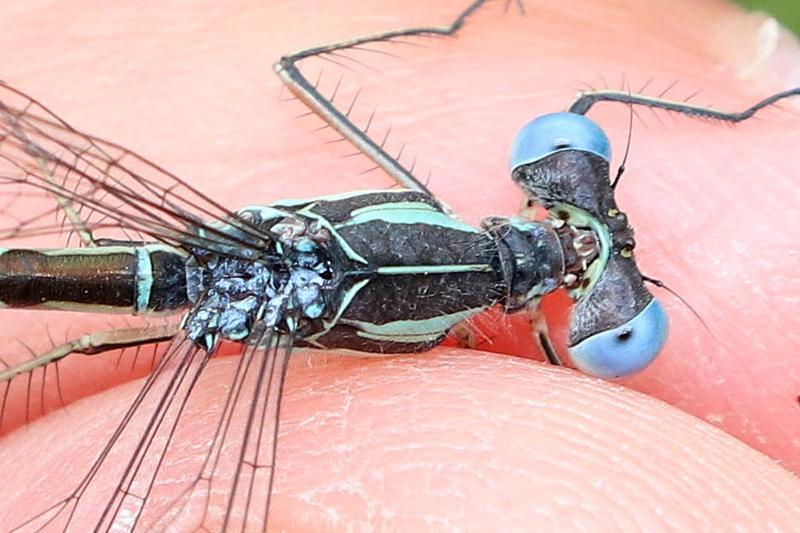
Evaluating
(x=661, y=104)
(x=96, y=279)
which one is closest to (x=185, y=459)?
(x=96, y=279)

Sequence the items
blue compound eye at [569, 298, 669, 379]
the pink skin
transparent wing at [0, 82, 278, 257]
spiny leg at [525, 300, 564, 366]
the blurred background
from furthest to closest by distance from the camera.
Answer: the blurred background → spiny leg at [525, 300, 564, 366] → blue compound eye at [569, 298, 669, 379] → transparent wing at [0, 82, 278, 257] → the pink skin

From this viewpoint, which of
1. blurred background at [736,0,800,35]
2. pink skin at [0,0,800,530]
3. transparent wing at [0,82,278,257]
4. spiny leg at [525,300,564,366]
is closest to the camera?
pink skin at [0,0,800,530]

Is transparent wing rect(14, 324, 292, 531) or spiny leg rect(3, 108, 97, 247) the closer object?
transparent wing rect(14, 324, 292, 531)

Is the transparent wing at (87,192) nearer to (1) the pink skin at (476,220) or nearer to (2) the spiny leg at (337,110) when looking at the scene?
(1) the pink skin at (476,220)

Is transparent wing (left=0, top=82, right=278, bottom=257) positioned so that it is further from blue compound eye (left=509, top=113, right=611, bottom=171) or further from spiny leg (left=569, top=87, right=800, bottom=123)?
spiny leg (left=569, top=87, right=800, bottom=123)

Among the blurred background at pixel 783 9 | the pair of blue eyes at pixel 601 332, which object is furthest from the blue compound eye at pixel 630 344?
the blurred background at pixel 783 9

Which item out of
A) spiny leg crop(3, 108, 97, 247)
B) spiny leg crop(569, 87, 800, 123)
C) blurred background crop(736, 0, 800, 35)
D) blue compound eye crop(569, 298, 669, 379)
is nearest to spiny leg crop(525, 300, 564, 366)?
blue compound eye crop(569, 298, 669, 379)

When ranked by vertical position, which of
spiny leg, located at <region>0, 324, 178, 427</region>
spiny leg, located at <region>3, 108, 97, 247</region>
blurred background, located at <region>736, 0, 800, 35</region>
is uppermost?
spiny leg, located at <region>3, 108, 97, 247</region>

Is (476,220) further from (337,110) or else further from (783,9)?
(783,9)
